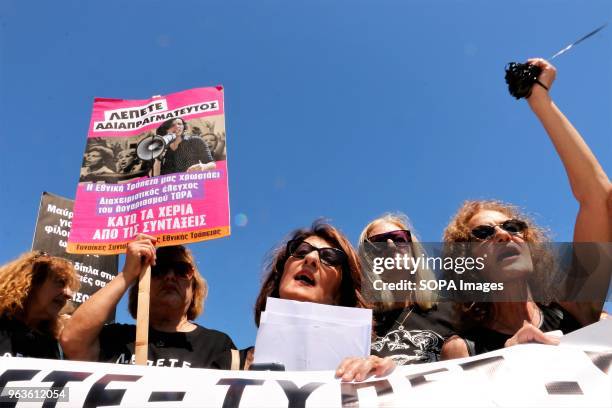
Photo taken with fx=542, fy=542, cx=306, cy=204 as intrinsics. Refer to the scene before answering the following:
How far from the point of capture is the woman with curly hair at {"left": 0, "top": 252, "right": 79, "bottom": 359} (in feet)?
12.0

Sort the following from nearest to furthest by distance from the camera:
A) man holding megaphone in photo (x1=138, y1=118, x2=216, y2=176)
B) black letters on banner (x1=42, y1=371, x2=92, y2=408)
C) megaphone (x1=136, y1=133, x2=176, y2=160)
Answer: black letters on banner (x1=42, y1=371, x2=92, y2=408) → man holding megaphone in photo (x1=138, y1=118, x2=216, y2=176) → megaphone (x1=136, y1=133, x2=176, y2=160)

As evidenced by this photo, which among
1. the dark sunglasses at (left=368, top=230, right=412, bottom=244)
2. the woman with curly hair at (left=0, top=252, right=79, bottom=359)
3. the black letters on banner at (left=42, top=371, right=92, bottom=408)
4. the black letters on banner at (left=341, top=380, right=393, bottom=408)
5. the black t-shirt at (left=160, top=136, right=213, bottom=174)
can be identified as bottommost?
the black letters on banner at (left=341, top=380, right=393, bottom=408)

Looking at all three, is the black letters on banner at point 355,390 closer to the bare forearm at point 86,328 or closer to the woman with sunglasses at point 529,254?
the woman with sunglasses at point 529,254

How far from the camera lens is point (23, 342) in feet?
12.0

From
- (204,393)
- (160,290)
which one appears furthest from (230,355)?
(204,393)

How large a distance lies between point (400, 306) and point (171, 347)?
1395mm

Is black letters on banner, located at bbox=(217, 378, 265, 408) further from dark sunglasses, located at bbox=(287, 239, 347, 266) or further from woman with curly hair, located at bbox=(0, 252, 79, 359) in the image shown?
woman with curly hair, located at bbox=(0, 252, 79, 359)

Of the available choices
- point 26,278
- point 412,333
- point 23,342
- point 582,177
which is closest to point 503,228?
point 582,177

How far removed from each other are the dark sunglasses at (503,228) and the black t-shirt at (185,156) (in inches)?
70.7

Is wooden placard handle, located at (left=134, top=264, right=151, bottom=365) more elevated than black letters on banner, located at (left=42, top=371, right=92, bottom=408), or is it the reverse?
wooden placard handle, located at (left=134, top=264, right=151, bottom=365)

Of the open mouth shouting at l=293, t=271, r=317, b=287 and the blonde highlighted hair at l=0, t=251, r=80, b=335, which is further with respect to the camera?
the blonde highlighted hair at l=0, t=251, r=80, b=335

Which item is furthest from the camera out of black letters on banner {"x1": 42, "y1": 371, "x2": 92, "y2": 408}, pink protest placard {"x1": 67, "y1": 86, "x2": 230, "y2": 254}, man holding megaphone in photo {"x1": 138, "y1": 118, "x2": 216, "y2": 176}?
man holding megaphone in photo {"x1": 138, "y1": 118, "x2": 216, "y2": 176}

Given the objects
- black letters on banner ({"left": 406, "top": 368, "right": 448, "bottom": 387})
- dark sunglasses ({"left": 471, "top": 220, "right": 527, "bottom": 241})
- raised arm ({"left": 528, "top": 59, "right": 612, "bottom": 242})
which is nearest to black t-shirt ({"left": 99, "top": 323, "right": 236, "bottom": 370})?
black letters on banner ({"left": 406, "top": 368, "right": 448, "bottom": 387})

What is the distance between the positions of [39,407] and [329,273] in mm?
1570
